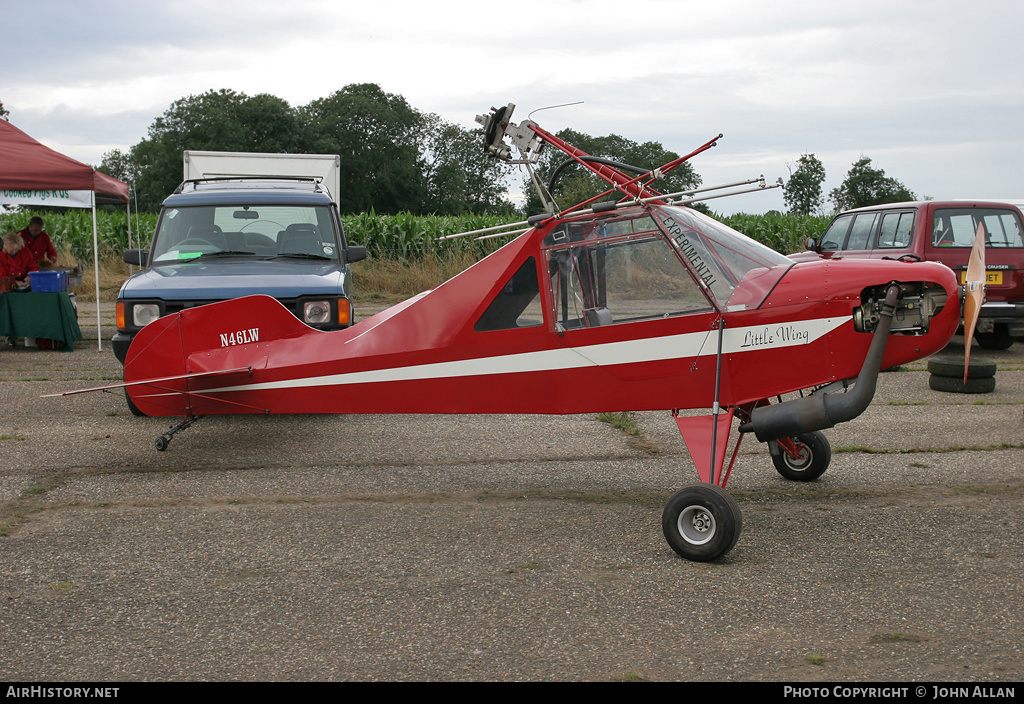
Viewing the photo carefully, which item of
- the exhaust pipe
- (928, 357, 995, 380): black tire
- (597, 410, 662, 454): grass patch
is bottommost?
(597, 410, 662, 454): grass patch

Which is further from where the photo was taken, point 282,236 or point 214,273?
point 282,236

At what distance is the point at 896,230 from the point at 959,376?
3.22 metres

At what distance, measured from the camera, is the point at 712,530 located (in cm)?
430

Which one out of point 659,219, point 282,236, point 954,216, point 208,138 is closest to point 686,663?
point 659,219

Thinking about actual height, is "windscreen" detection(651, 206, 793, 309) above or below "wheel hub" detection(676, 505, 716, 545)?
above

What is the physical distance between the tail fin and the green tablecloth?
24.8ft

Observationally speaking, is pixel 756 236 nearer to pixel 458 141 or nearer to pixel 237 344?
pixel 237 344

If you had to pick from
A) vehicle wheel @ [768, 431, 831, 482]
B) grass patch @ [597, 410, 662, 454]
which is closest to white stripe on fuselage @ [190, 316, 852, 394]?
vehicle wheel @ [768, 431, 831, 482]

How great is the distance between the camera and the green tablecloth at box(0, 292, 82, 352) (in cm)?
1224

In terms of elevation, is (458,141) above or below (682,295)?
above

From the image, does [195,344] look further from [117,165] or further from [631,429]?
[117,165]

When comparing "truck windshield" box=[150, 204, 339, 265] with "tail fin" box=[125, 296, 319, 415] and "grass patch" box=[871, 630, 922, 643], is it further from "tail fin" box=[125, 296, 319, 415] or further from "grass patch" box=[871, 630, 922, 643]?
"grass patch" box=[871, 630, 922, 643]
